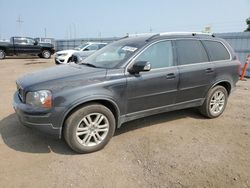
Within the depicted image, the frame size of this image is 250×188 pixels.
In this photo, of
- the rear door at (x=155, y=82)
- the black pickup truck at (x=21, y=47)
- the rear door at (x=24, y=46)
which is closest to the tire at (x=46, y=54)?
the black pickup truck at (x=21, y=47)

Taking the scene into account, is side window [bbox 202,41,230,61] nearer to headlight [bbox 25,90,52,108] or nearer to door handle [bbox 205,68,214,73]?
door handle [bbox 205,68,214,73]

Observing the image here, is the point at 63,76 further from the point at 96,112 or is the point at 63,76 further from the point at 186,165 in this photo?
the point at 186,165

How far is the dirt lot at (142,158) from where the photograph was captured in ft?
9.75

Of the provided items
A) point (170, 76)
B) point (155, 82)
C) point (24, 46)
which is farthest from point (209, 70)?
point (24, 46)

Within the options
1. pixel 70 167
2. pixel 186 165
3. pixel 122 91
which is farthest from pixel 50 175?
pixel 186 165

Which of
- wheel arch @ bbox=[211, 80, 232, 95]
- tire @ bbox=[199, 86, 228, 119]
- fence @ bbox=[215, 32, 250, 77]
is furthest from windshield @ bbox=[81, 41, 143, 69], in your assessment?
fence @ bbox=[215, 32, 250, 77]

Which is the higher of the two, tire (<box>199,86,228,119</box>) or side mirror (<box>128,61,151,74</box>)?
side mirror (<box>128,61,151,74</box>)

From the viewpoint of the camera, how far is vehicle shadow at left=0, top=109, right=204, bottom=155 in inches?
146

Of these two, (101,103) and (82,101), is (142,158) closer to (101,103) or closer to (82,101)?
(101,103)

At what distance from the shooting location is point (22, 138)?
4.04 meters

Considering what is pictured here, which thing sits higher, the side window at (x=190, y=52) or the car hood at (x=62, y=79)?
the side window at (x=190, y=52)

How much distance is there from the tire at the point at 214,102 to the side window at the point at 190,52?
0.73 metres

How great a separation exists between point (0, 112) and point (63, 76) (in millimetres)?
2609

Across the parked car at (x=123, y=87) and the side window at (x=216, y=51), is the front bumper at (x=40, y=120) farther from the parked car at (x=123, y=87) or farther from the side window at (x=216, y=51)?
the side window at (x=216, y=51)
